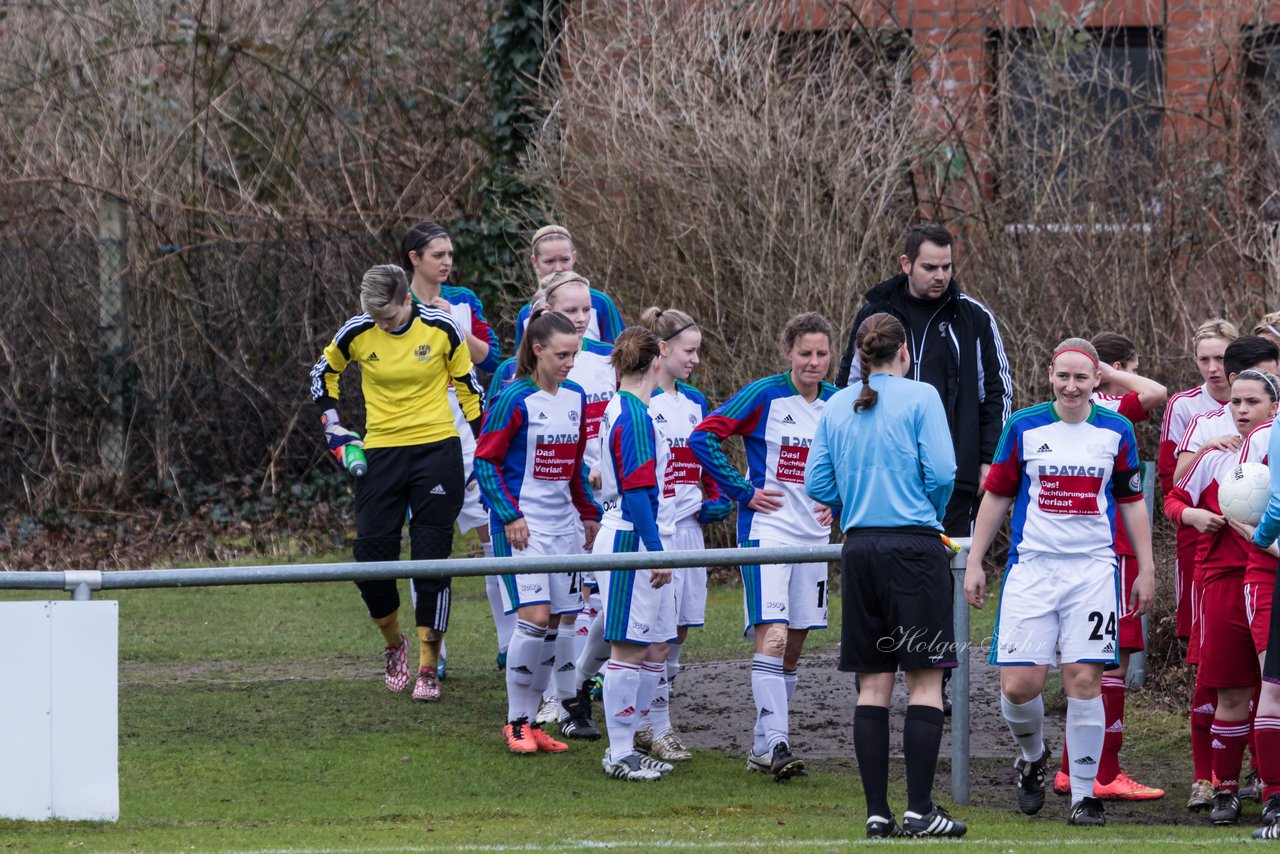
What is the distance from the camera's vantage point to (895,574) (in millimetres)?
6297

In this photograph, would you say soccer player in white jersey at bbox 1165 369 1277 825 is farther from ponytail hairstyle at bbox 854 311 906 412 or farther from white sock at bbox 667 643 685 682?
white sock at bbox 667 643 685 682

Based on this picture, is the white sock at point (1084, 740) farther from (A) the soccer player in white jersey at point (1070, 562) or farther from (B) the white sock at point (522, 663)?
(B) the white sock at point (522, 663)

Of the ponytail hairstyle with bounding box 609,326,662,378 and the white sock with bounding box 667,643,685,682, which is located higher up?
the ponytail hairstyle with bounding box 609,326,662,378

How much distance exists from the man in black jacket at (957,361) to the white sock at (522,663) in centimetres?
191

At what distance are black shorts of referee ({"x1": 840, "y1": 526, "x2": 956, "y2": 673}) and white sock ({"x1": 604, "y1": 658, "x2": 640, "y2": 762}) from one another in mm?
1451

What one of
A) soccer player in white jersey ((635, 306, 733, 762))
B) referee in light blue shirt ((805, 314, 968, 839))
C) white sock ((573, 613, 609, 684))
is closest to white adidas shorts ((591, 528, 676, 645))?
soccer player in white jersey ((635, 306, 733, 762))

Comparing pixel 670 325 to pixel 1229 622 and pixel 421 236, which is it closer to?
pixel 421 236

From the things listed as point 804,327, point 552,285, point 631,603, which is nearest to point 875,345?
point 804,327

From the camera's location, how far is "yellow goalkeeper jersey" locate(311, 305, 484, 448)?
9.06 metres

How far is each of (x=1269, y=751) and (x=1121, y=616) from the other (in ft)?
2.51

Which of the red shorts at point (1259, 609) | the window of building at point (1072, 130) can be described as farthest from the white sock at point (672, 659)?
the window of building at point (1072, 130)

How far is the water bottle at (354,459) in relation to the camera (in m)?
8.87

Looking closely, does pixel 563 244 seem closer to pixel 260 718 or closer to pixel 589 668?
pixel 589 668

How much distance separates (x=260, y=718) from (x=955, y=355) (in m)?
3.77
